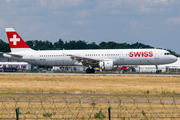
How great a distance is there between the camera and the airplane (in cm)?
5206

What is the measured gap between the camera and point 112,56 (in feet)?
175

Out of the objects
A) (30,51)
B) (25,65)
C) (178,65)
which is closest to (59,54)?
(30,51)

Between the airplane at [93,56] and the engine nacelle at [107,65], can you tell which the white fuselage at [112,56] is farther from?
the engine nacelle at [107,65]

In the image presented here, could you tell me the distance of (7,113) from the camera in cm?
1572

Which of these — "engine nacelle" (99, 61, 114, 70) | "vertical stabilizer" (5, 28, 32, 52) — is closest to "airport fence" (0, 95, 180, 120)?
"engine nacelle" (99, 61, 114, 70)

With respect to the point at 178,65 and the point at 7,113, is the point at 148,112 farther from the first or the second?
the point at 178,65

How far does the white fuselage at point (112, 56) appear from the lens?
5197 centimetres

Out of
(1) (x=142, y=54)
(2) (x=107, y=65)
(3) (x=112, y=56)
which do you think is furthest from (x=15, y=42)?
(1) (x=142, y=54)

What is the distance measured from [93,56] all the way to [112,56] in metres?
3.84

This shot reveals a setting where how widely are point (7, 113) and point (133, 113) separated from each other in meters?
7.04

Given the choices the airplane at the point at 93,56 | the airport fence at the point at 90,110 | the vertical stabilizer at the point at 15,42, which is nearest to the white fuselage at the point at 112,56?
the airplane at the point at 93,56

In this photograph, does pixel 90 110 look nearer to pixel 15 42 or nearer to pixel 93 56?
pixel 93 56

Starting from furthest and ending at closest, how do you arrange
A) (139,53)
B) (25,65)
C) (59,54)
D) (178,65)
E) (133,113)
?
(25,65) → (178,65) → (59,54) → (139,53) → (133,113)

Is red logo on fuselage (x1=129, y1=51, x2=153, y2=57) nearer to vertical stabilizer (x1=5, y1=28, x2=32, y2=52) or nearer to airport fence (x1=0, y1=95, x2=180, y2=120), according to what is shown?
vertical stabilizer (x1=5, y1=28, x2=32, y2=52)
